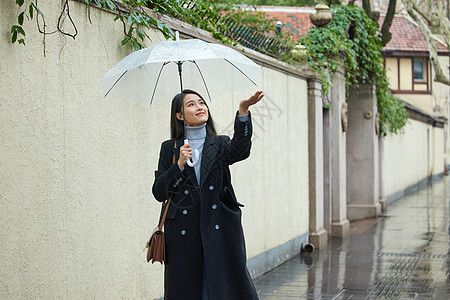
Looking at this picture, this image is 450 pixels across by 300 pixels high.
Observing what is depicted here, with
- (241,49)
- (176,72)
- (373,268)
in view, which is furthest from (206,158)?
(373,268)

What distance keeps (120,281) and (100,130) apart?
122cm

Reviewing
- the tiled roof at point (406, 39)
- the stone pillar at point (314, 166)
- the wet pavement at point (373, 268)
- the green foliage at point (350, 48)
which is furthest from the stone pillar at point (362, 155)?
the tiled roof at point (406, 39)

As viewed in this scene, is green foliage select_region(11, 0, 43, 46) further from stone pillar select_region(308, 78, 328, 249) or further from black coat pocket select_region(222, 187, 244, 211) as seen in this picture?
stone pillar select_region(308, 78, 328, 249)

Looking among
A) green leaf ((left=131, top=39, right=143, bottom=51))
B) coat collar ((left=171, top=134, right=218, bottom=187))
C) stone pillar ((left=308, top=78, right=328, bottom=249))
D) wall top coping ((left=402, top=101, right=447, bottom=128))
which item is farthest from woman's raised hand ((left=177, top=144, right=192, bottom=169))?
wall top coping ((left=402, top=101, right=447, bottom=128))

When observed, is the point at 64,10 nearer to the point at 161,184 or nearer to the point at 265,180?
the point at 161,184

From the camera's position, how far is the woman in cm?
447

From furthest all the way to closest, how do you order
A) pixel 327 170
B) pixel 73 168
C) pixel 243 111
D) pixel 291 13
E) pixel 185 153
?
1. pixel 291 13
2. pixel 327 170
3. pixel 73 168
4. pixel 243 111
5. pixel 185 153

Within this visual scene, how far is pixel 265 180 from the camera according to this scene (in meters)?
9.43

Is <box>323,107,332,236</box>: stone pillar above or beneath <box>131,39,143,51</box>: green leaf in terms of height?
beneath

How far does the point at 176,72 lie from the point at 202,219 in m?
1.34

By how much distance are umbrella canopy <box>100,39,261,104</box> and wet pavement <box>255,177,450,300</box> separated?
301 cm

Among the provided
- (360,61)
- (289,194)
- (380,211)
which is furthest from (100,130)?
(380,211)

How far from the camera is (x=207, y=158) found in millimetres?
4594

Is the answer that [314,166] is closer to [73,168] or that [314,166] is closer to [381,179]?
[73,168]
